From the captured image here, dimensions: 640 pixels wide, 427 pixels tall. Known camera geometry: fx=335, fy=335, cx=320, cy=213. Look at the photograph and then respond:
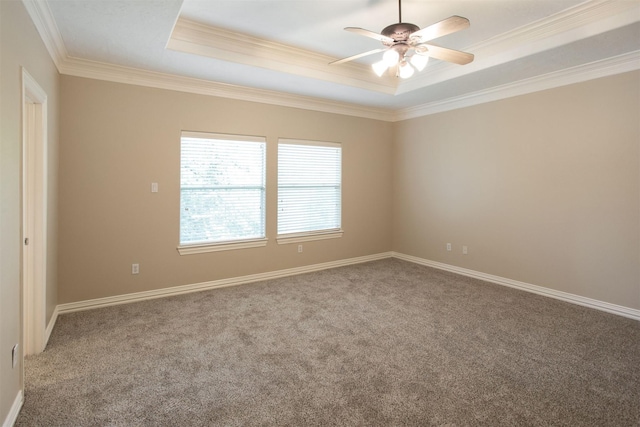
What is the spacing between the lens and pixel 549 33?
3.14 metres

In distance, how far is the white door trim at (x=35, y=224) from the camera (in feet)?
8.51

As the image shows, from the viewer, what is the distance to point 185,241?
418cm

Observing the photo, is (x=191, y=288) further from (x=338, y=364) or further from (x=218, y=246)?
(x=338, y=364)

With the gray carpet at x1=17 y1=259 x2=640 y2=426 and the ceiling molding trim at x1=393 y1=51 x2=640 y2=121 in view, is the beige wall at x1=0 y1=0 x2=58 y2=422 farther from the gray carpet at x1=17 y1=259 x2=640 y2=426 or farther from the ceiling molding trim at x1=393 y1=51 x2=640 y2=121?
the ceiling molding trim at x1=393 y1=51 x2=640 y2=121

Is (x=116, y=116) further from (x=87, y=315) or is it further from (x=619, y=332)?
(x=619, y=332)

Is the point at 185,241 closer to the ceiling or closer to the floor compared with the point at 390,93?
closer to the floor

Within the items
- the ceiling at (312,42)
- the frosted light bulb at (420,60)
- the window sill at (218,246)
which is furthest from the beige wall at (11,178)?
the frosted light bulb at (420,60)

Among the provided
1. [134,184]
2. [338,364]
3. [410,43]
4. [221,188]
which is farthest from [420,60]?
[134,184]

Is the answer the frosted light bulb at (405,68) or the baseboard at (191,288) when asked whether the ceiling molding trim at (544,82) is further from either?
the baseboard at (191,288)

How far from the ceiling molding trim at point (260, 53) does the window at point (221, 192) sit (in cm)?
111

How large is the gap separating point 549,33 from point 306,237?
146 inches

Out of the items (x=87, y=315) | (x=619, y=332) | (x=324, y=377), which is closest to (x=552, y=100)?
(x=619, y=332)

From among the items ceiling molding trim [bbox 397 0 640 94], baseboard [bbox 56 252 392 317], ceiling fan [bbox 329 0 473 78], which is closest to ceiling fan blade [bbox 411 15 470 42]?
ceiling fan [bbox 329 0 473 78]

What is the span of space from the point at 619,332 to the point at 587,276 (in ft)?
2.66
